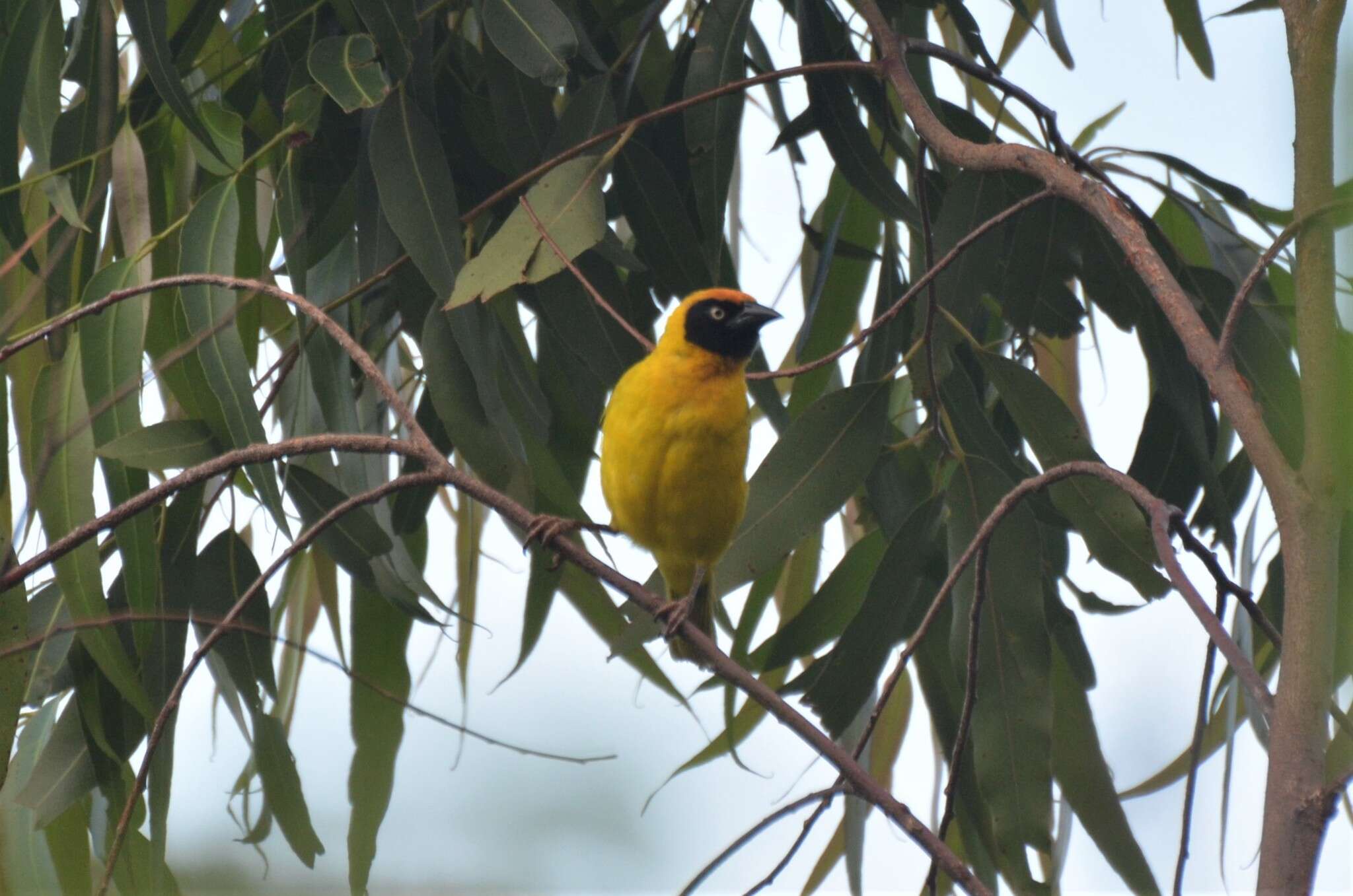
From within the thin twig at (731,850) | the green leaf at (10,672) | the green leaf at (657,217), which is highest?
the green leaf at (657,217)

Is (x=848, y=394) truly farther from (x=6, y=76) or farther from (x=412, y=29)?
(x=6, y=76)

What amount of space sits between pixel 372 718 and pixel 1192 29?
2.14 meters

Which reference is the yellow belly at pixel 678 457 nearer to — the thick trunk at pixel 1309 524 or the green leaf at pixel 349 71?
the green leaf at pixel 349 71

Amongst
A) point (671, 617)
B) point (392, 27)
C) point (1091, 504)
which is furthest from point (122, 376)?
point (1091, 504)

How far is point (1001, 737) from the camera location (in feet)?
6.40

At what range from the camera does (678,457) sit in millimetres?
2381

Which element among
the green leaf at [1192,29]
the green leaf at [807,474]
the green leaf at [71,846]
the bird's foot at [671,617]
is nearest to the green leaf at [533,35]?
the green leaf at [807,474]

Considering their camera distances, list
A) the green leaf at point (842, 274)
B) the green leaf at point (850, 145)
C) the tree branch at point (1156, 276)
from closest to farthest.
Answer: the tree branch at point (1156, 276) < the green leaf at point (850, 145) < the green leaf at point (842, 274)

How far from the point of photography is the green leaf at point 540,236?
1.74 metres

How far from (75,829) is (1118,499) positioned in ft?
6.45

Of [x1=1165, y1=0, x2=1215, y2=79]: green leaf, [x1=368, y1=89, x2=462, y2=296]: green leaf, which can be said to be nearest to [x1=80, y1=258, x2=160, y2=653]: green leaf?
[x1=368, y1=89, x2=462, y2=296]: green leaf

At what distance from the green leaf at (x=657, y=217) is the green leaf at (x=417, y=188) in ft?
1.34

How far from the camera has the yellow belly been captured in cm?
237

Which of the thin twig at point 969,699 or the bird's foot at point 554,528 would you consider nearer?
the thin twig at point 969,699
